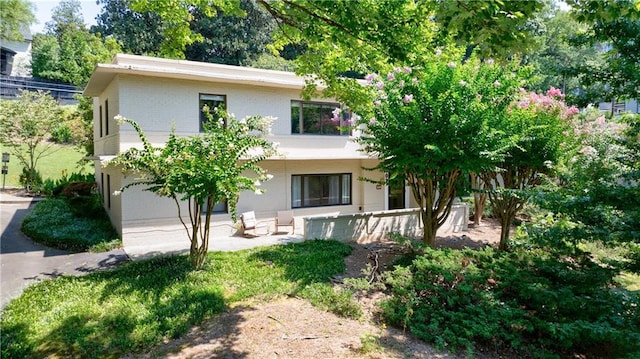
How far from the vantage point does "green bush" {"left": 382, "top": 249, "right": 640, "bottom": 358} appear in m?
5.86

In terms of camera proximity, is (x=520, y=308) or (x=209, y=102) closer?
(x=520, y=308)

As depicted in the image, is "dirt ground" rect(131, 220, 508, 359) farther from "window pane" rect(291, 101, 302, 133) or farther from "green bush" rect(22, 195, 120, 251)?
"window pane" rect(291, 101, 302, 133)

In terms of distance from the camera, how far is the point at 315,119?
16094mm

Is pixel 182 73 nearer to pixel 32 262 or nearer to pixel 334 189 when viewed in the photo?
pixel 32 262

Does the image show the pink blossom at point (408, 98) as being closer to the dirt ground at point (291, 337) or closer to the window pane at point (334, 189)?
the dirt ground at point (291, 337)

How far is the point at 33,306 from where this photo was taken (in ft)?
23.7

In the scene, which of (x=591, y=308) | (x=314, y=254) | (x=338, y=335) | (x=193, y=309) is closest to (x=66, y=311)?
(x=193, y=309)

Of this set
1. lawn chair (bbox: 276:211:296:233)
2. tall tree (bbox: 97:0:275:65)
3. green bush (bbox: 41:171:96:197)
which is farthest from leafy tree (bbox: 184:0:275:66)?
lawn chair (bbox: 276:211:296:233)

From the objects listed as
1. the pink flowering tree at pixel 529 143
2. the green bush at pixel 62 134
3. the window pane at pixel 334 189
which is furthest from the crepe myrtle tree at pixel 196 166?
the green bush at pixel 62 134

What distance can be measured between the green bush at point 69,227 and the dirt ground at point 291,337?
23.8 ft

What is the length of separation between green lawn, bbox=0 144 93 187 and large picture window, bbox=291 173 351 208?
14.7m

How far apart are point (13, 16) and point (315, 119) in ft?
74.5

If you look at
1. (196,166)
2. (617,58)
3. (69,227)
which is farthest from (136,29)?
(617,58)

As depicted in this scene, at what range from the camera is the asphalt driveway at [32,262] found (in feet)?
28.5
